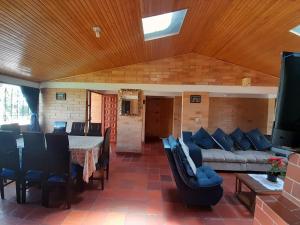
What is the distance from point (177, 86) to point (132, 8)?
3662 millimetres

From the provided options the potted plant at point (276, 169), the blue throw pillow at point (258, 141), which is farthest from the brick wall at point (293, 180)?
the blue throw pillow at point (258, 141)

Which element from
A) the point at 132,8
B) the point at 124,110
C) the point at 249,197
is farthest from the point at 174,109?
the point at 132,8

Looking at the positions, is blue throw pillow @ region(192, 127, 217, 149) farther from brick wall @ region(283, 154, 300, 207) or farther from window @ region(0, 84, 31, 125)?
window @ region(0, 84, 31, 125)

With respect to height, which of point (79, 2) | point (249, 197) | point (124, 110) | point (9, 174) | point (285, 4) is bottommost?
point (249, 197)

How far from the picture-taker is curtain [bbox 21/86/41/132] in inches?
227

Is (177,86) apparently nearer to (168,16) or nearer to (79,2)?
(168,16)

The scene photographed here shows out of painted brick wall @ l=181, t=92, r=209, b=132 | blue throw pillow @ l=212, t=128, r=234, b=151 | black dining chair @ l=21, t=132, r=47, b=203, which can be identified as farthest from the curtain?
blue throw pillow @ l=212, t=128, r=234, b=151

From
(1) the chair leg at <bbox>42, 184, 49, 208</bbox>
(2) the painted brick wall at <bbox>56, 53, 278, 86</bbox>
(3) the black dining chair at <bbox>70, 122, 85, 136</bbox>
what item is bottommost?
(1) the chair leg at <bbox>42, 184, 49, 208</bbox>

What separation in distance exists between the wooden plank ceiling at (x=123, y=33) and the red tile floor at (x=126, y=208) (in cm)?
237

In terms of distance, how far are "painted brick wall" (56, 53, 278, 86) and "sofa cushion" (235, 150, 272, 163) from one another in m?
2.27

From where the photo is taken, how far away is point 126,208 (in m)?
2.91

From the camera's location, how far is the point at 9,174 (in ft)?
9.84

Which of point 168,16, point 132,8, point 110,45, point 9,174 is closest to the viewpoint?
point 132,8

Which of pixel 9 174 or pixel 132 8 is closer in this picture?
pixel 132 8
